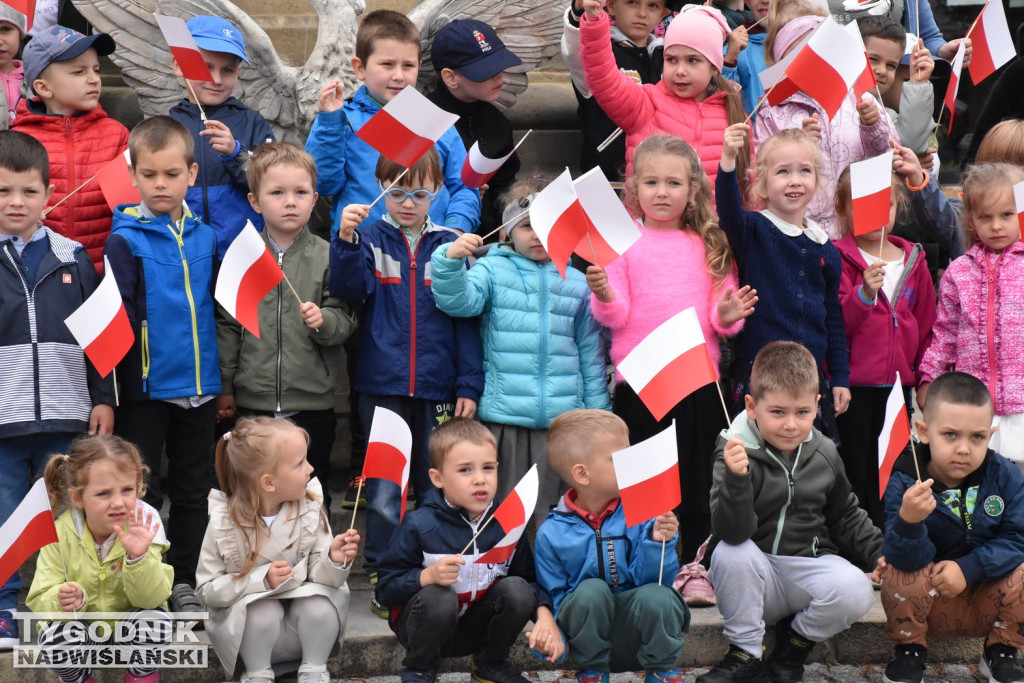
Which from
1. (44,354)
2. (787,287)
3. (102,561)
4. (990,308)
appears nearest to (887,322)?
(990,308)

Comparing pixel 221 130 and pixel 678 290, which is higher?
pixel 221 130

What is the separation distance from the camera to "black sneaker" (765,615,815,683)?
407 centimetres

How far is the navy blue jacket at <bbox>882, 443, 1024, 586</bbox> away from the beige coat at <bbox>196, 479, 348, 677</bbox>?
1.73 m

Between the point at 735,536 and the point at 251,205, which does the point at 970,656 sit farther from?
the point at 251,205

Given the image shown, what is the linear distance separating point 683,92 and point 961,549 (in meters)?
2.06

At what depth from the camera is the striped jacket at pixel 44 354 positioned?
13.7ft

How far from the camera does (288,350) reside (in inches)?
181

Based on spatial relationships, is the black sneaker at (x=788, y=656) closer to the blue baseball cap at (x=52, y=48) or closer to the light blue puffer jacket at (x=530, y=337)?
the light blue puffer jacket at (x=530, y=337)

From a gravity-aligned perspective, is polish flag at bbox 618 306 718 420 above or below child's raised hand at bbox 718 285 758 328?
below

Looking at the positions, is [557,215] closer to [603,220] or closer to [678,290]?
[603,220]

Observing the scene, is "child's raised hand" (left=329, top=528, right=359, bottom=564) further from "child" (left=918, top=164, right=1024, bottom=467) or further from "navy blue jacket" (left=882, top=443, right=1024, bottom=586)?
"child" (left=918, top=164, right=1024, bottom=467)

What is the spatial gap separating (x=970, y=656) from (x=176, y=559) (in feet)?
8.92

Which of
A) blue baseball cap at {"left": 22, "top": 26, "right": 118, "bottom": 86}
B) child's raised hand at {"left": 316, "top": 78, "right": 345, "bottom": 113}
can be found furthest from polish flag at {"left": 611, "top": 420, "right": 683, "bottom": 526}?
blue baseball cap at {"left": 22, "top": 26, "right": 118, "bottom": 86}

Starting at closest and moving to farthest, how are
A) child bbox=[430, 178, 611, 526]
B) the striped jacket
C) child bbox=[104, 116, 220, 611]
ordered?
the striped jacket → child bbox=[104, 116, 220, 611] → child bbox=[430, 178, 611, 526]
